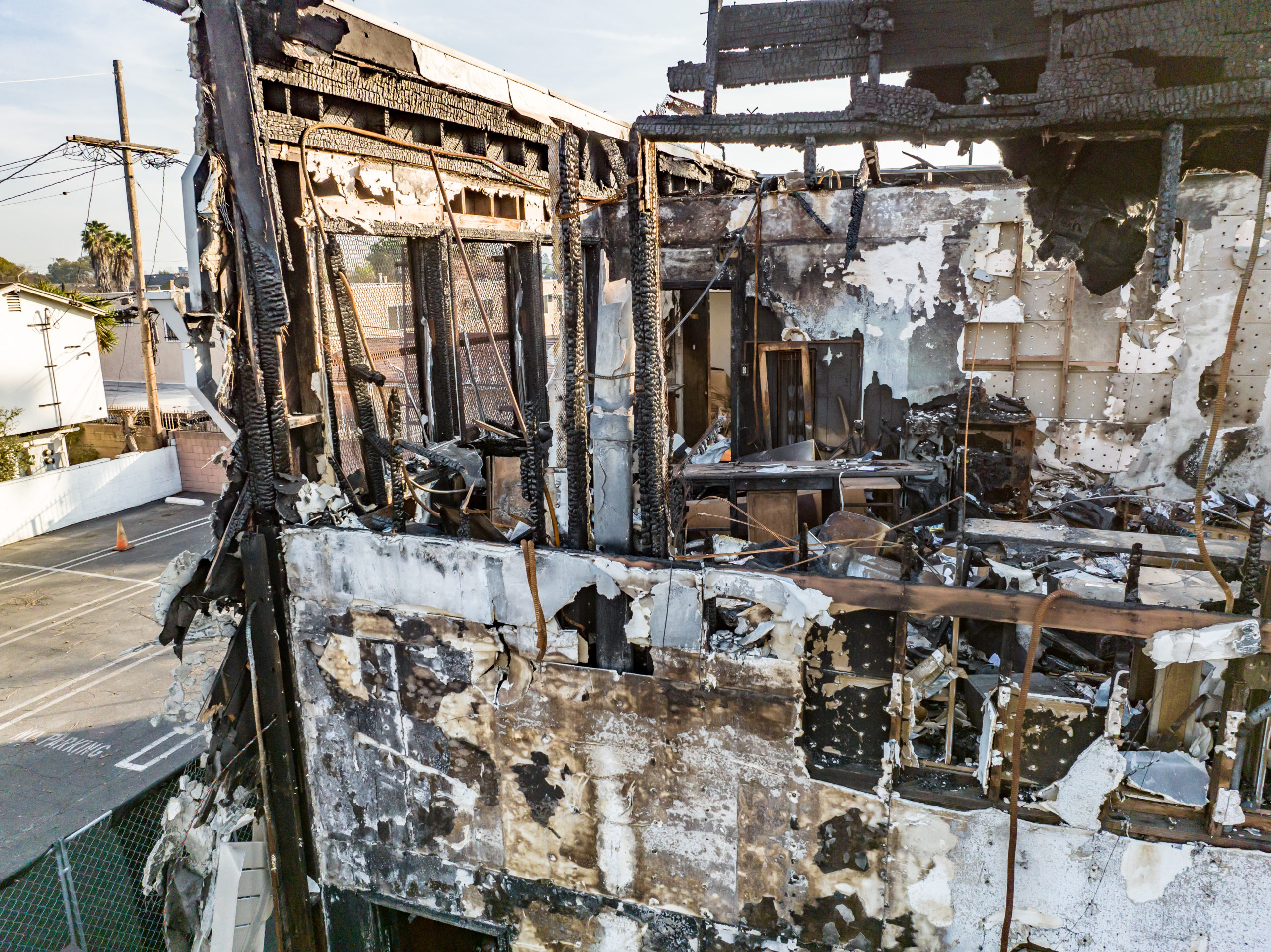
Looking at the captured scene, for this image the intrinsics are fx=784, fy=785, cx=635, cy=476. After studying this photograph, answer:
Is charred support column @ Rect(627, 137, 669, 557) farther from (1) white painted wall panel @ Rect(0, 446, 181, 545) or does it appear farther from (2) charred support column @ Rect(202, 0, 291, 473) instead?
(1) white painted wall panel @ Rect(0, 446, 181, 545)

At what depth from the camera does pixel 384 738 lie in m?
4.91

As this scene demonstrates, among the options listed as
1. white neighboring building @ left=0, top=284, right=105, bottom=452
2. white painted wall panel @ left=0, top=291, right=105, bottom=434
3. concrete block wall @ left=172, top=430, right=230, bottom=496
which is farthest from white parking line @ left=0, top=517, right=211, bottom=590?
white painted wall panel @ left=0, top=291, right=105, bottom=434

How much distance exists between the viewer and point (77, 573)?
15.3m

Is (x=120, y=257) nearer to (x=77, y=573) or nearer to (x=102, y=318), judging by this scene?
(x=102, y=318)

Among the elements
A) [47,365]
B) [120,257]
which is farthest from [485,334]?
[120,257]

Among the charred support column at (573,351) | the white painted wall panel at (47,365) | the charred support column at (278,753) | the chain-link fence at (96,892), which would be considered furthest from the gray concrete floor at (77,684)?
the white painted wall panel at (47,365)

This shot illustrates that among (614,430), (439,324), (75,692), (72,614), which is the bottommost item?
(75,692)

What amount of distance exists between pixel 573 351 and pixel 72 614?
43.6 feet

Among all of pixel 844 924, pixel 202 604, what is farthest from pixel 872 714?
pixel 202 604

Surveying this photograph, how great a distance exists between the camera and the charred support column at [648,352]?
411cm

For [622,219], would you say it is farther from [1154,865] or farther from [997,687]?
[1154,865]

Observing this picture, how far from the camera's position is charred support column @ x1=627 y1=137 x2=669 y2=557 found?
13.5ft

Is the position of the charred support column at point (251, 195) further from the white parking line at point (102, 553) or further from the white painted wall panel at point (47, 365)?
the white painted wall panel at point (47, 365)

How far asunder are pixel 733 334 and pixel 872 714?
7366 mm
